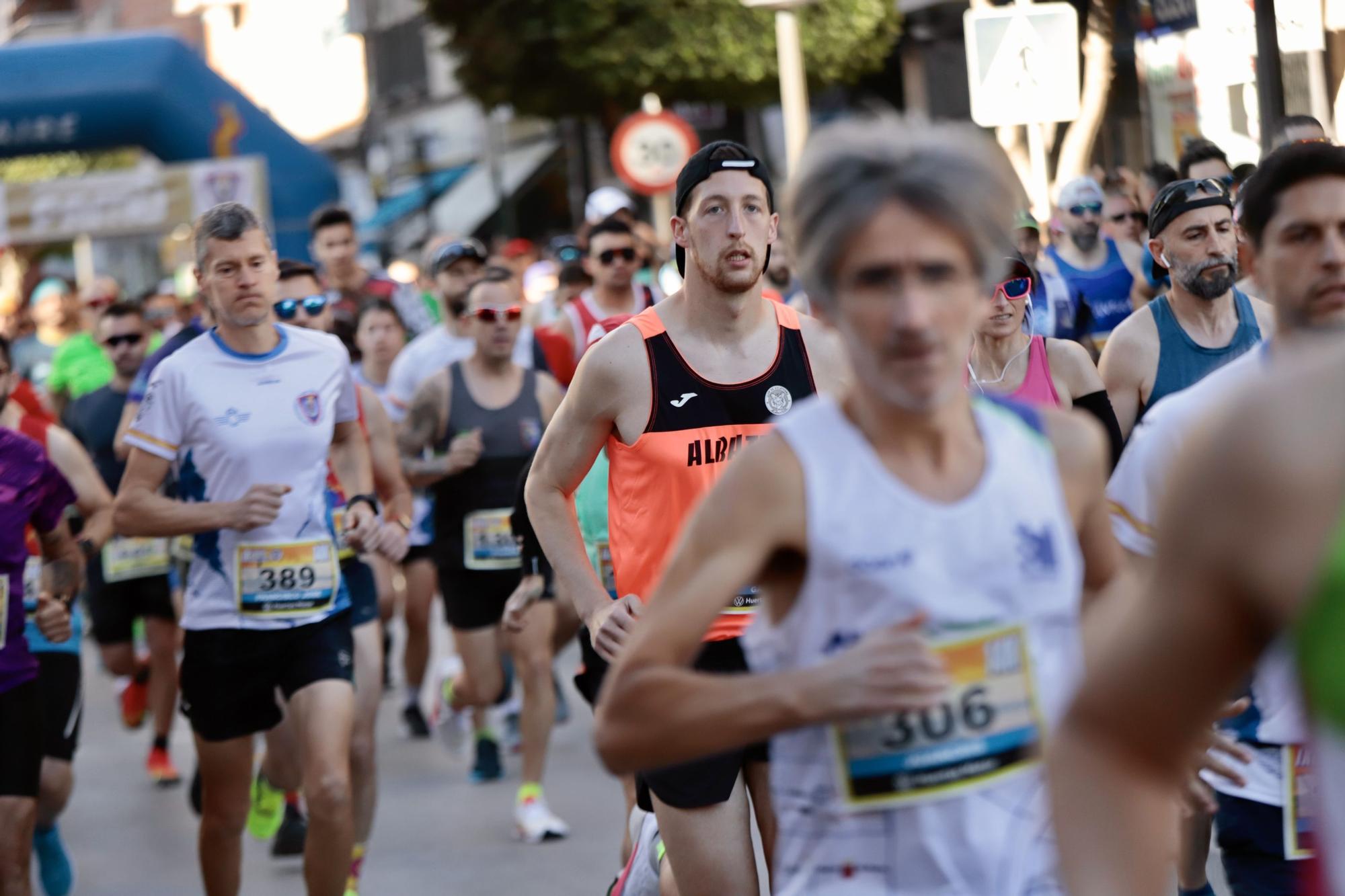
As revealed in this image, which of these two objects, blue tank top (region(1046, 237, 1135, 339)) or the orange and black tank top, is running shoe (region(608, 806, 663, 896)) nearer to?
the orange and black tank top

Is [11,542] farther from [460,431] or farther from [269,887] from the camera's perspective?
[460,431]

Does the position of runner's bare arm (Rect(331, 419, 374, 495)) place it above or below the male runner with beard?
below

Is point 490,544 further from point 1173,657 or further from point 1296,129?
point 1173,657

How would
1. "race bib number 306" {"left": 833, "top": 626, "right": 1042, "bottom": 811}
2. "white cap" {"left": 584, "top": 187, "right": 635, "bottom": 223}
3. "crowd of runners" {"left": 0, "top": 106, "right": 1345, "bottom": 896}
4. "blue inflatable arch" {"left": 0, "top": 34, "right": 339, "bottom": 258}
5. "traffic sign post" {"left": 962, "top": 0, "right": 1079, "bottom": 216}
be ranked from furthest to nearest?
1. "blue inflatable arch" {"left": 0, "top": 34, "right": 339, "bottom": 258}
2. "white cap" {"left": 584, "top": 187, "right": 635, "bottom": 223}
3. "traffic sign post" {"left": 962, "top": 0, "right": 1079, "bottom": 216}
4. "race bib number 306" {"left": 833, "top": 626, "right": 1042, "bottom": 811}
5. "crowd of runners" {"left": 0, "top": 106, "right": 1345, "bottom": 896}

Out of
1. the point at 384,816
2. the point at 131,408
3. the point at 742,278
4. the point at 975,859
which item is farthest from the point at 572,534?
the point at 131,408

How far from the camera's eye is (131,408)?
9555 millimetres

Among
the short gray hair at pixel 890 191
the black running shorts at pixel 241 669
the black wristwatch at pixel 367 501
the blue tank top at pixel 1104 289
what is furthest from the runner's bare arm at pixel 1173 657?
the blue tank top at pixel 1104 289

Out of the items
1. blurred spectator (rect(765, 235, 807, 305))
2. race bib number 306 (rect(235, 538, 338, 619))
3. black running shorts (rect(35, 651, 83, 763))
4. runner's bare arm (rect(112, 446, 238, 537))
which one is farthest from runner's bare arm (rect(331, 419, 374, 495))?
Answer: blurred spectator (rect(765, 235, 807, 305))

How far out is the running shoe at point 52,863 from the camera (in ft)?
24.1

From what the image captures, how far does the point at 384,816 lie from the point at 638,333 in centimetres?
422

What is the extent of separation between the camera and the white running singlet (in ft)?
8.14

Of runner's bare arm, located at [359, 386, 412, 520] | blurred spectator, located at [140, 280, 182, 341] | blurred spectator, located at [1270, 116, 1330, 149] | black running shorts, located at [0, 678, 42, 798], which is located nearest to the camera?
black running shorts, located at [0, 678, 42, 798]

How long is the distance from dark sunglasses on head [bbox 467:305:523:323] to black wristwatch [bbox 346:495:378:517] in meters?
2.29

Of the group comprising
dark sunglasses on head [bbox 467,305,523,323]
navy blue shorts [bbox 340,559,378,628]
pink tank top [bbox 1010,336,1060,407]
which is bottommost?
navy blue shorts [bbox 340,559,378,628]
